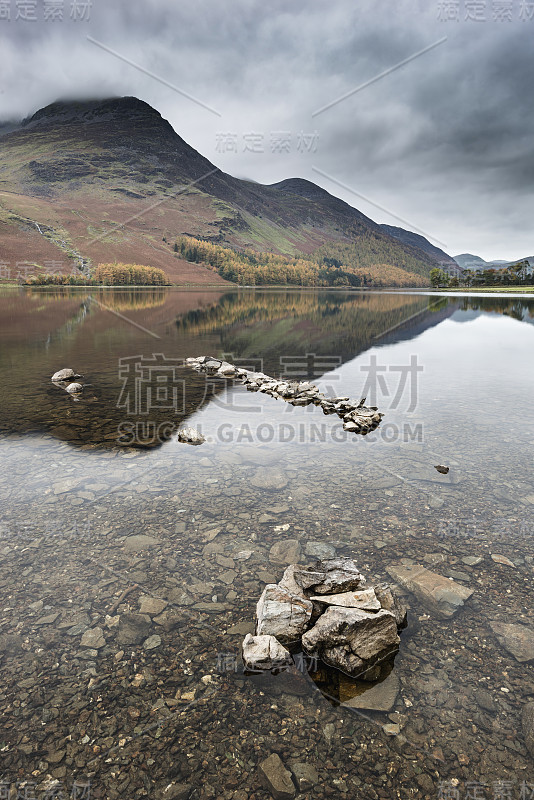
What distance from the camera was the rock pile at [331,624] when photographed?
18.9 feet

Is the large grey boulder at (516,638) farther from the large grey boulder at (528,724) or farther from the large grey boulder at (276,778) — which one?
the large grey boulder at (276,778)

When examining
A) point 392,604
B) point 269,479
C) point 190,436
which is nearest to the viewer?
point 392,604

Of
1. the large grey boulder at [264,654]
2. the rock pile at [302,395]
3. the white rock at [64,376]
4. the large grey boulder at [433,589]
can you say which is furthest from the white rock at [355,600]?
the white rock at [64,376]

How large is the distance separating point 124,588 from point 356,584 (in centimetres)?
418

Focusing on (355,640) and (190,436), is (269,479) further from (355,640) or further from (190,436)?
(355,640)

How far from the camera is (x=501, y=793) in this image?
14.5 ft

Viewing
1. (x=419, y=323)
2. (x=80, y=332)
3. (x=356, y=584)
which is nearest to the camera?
(x=356, y=584)

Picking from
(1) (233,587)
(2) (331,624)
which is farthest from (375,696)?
(1) (233,587)

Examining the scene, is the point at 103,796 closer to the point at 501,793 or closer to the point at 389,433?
the point at 501,793

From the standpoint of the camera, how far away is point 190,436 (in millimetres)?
14625

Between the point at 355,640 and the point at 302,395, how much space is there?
625 inches

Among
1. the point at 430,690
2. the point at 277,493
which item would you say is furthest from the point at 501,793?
the point at 277,493

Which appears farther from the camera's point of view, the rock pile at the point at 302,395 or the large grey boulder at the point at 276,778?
the rock pile at the point at 302,395

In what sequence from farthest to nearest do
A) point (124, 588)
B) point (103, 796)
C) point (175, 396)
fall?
point (175, 396) < point (124, 588) < point (103, 796)
